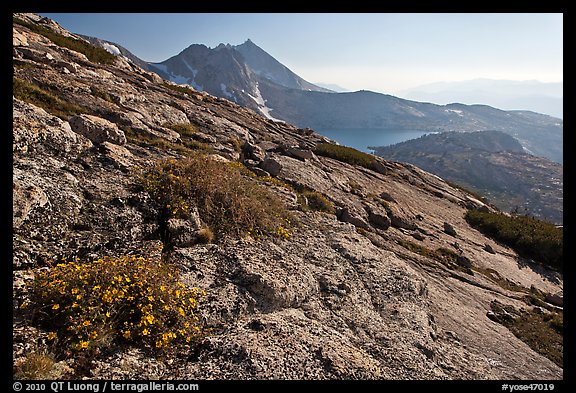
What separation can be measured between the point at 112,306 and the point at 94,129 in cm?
840

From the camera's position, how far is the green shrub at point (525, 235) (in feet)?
79.8

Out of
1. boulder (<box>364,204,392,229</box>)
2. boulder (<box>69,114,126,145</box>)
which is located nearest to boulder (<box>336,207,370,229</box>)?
boulder (<box>364,204,392,229</box>)

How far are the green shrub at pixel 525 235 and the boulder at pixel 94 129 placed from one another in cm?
2956

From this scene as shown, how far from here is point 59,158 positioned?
30.6ft

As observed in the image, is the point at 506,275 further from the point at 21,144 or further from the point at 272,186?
the point at 21,144

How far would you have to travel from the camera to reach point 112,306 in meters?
5.80

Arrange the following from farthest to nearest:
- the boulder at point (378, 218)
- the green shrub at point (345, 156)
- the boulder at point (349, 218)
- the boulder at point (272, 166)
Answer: the green shrub at point (345, 156)
the boulder at point (378, 218)
the boulder at point (272, 166)
the boulder at point (349, 218)

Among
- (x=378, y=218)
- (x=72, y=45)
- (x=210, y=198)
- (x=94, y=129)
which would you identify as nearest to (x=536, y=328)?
(x=378, y=218)

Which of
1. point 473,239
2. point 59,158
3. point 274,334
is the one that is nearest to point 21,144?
point 59,158

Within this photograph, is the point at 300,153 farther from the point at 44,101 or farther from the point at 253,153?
the point at 44,101

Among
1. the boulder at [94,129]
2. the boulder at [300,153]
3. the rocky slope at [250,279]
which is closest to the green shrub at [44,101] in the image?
the rocky slope at [250,279]

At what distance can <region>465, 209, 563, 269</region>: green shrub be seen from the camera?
24.3 m

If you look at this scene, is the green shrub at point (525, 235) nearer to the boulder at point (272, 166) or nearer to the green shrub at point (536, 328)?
the green shrub at point (536, 328)

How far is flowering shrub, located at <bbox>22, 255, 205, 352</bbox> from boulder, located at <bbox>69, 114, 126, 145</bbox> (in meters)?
6.51
